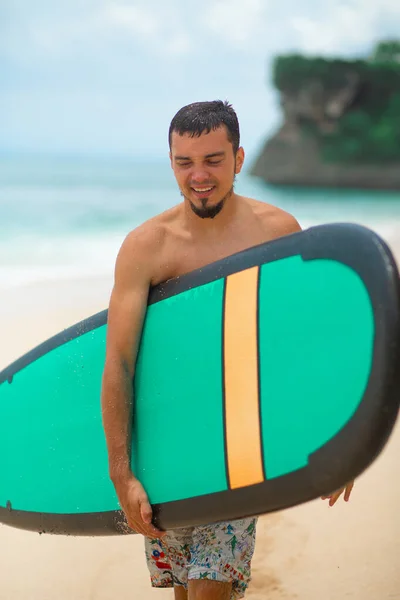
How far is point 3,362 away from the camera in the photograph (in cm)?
528

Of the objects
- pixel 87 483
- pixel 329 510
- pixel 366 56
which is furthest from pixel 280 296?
pixel 366 56

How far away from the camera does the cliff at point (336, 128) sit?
33281 mm

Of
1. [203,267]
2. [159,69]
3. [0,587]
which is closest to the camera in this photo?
[203,267]

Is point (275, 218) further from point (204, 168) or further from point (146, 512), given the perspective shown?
point (146, 512)

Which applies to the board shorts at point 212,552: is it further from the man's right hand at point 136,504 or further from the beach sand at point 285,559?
the beach sand at point 285,559

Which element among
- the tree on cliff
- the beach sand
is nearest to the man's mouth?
the beach sand

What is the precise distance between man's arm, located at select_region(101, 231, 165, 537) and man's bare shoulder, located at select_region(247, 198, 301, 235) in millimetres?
→ 339

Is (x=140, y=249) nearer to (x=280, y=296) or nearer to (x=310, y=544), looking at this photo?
(x=280, y=296)

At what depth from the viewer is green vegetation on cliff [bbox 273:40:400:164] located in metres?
33.7

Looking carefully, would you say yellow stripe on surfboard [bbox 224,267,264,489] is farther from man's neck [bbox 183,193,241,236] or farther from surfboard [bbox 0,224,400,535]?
man's neck [bbox 183,193,241,236]

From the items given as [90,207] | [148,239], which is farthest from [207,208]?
[90,207]

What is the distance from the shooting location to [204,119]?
1755 millimetres

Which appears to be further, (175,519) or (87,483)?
(87,483)

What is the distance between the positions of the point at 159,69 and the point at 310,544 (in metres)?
42.9
